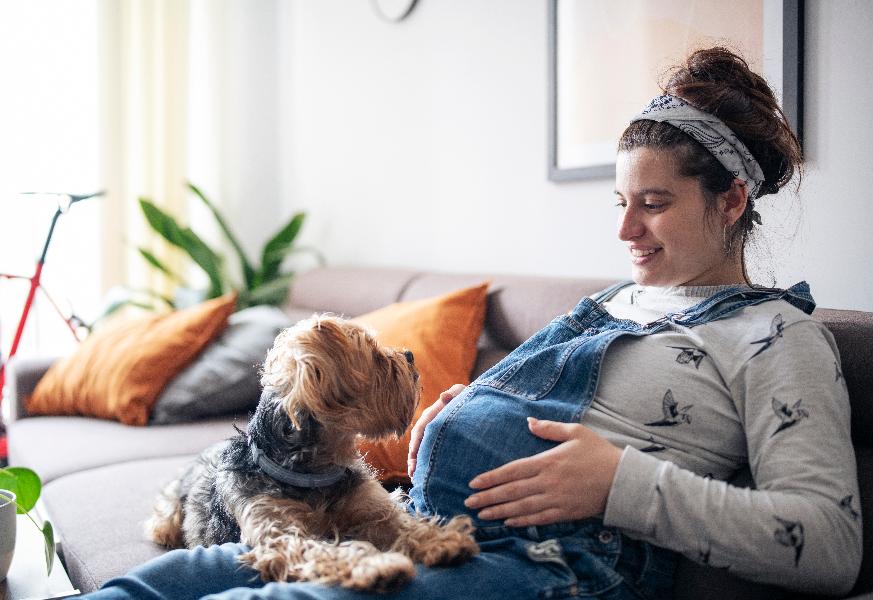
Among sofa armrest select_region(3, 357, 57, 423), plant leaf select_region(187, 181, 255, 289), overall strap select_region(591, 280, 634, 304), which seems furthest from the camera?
plant leaf select_region(187, 181, 255, 289)

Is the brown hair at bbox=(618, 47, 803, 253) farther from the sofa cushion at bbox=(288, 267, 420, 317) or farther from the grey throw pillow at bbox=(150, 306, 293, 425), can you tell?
the grey throw pillow at bbox=(150, 306, 293, 425)

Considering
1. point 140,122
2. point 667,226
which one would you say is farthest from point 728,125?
point 140,122

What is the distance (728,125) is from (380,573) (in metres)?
0.93

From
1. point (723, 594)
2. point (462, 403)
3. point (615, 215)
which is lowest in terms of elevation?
point (723, 594)

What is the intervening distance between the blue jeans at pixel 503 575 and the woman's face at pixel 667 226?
49 centimetres

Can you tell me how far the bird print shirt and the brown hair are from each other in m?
0.24

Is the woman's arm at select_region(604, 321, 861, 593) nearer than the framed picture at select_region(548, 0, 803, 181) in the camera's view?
Yes

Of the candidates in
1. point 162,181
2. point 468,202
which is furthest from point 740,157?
point 162,181

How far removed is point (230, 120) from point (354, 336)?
11.2 ft

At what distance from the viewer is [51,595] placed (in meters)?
1.49

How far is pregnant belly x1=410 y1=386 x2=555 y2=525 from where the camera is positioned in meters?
1.22

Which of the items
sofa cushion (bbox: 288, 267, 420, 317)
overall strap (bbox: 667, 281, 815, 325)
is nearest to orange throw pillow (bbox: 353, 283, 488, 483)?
sofa cushion (bbox: 288, 267, 420, 317)

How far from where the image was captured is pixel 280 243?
3998 mm

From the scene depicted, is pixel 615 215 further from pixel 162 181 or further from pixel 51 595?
pixel 162 181
